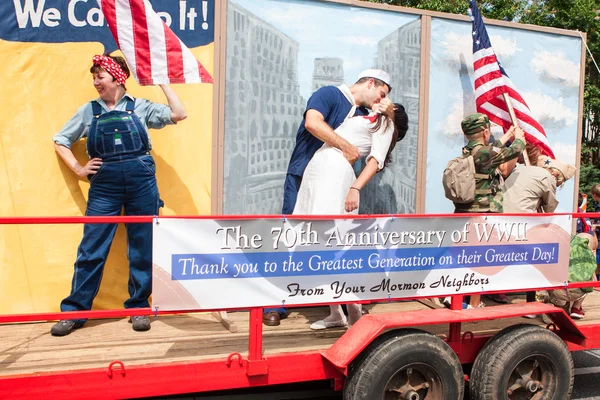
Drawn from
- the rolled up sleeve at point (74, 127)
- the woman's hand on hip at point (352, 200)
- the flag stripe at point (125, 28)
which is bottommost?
the woman's hand on hip at point (352, 200)

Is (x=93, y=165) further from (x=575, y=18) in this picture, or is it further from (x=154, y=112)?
(x=575, y=18)

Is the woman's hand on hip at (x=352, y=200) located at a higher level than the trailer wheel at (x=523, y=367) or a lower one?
higher

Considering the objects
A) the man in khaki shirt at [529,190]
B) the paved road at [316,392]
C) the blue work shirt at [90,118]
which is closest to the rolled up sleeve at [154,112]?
the blue work shirt at [90,118]

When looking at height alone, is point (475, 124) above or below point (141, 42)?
below

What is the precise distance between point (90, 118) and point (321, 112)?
1753 mm

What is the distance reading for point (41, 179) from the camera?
466 centimetres

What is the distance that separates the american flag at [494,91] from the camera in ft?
18.5

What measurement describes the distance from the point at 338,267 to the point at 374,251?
0.24 metres

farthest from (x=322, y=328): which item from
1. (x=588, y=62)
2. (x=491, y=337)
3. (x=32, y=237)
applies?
(x=588, y=62)

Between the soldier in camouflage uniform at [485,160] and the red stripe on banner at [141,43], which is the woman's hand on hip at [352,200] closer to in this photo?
the soldier in camouflage uniform at [485,160]

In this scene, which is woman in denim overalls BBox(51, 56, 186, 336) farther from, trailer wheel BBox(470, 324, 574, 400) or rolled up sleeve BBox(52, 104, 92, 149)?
trailer wheel BBox(470, 324, 574, 400)

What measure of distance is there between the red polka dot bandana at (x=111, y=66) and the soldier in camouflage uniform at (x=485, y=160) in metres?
2.70

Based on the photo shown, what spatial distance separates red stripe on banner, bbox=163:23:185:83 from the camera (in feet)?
13.3

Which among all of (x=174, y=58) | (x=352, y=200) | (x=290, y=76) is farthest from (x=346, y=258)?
(x=290, y=76)
